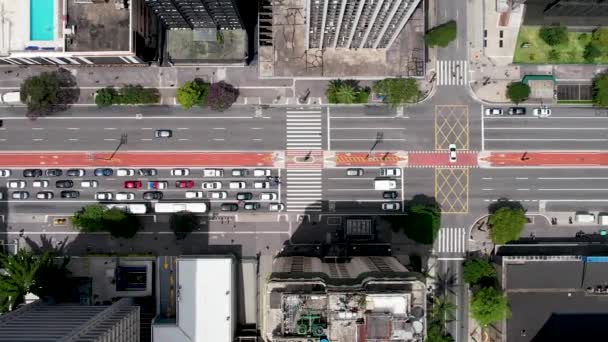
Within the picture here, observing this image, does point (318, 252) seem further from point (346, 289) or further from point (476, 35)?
point (476, 35)

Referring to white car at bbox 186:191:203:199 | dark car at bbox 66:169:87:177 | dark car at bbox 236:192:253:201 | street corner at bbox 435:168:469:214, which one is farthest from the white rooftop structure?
street corner at bbox 435:168:469:214

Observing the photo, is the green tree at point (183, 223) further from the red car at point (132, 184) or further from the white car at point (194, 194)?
the red car at point (132, 184)

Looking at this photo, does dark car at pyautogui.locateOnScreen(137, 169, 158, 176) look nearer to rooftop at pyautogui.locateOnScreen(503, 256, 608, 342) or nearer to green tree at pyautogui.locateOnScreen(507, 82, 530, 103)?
rooftop at pyautogui.locateOnScreen(503, 256, 608, 342)

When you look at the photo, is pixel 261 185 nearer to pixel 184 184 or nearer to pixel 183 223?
pixel 184 184

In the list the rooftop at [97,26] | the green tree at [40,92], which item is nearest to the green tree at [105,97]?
the green tree at [40,92]

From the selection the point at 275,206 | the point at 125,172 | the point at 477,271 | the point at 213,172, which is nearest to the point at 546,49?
the point at 477,271
